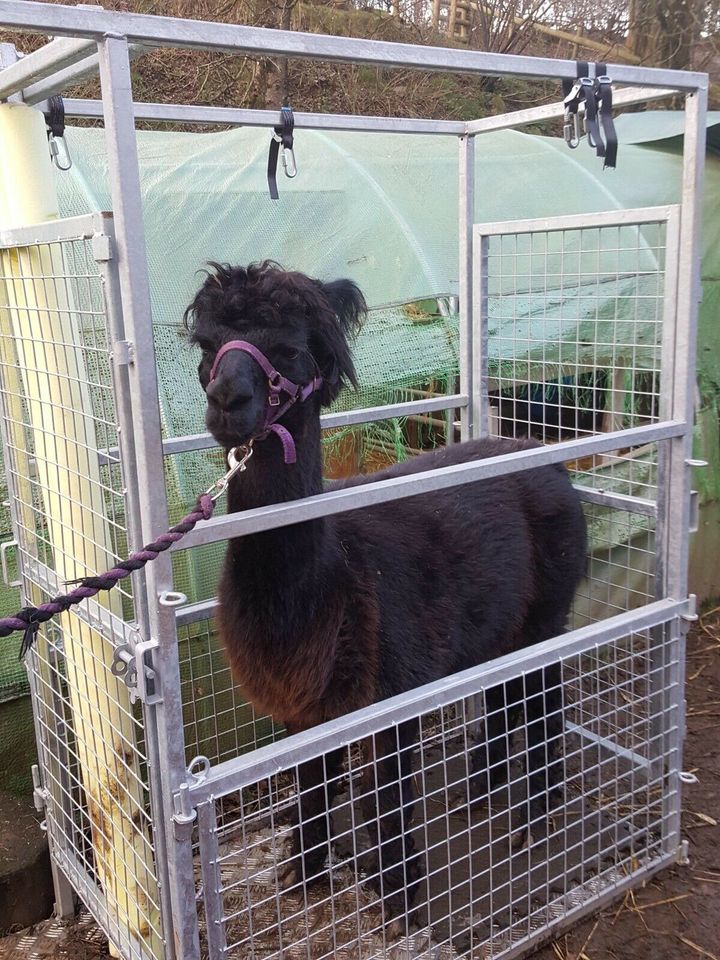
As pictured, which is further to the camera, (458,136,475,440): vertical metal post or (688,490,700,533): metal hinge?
(458,136,475,440): vertical metal post

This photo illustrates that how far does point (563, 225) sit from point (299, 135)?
2546 millimetres

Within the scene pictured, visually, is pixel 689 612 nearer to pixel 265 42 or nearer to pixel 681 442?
pixel 681 442

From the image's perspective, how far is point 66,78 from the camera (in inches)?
74.3

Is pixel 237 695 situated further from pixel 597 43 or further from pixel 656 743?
pixel 597 43

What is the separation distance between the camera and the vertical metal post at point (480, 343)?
336 cm

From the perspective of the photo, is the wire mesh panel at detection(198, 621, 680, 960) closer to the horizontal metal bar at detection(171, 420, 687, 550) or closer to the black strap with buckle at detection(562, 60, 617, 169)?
the horizontal metal bar at detection(171, 420, 687, 550)

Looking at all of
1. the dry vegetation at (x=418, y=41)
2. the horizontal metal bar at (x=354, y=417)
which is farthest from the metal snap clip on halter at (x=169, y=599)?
the dry vegetation at (x=418, y=41)

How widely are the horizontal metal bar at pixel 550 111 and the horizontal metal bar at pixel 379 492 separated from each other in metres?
0.91

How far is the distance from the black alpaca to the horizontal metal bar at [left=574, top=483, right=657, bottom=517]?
0.10 meters

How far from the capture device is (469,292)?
3.44m

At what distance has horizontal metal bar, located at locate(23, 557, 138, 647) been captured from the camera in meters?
1.92

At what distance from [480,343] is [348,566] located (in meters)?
1.37

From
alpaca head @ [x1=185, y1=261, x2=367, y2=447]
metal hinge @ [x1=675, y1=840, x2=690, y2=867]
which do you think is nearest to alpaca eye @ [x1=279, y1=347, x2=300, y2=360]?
alpaca head @ [x1=185, y1=261, x2=367, y2=447]

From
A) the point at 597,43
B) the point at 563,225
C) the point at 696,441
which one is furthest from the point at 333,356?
the point at 597,43
